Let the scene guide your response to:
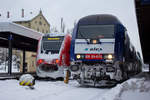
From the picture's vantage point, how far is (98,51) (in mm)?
9922

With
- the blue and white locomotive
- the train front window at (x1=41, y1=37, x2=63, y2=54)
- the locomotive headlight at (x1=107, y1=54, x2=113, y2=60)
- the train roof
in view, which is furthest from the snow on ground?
the train front window at (x1=41, y1=37, x2=63, y2=54)

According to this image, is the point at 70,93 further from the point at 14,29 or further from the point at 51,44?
the point at 14,29

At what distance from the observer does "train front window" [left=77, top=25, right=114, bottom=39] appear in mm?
10172

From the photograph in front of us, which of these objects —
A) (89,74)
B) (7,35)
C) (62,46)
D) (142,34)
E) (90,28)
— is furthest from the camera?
(142,34)

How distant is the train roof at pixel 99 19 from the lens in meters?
10.5

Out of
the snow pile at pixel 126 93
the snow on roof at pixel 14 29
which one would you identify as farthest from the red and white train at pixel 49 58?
the snow pile at pixel 126 93

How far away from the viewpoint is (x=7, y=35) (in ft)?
54.0

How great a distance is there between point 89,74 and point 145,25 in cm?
992

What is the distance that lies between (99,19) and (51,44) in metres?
3.70

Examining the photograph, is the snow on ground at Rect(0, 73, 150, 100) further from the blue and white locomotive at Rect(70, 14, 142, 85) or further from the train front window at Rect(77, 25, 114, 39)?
the train front window at Rect(77, 25, 114, 39)

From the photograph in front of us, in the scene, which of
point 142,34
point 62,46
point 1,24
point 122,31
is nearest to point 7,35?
point 1,24

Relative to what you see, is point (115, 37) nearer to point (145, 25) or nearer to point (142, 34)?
point (145, 25)

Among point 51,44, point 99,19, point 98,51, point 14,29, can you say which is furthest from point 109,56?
point 14,29

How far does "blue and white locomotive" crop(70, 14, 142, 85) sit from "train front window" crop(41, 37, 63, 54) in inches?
101
